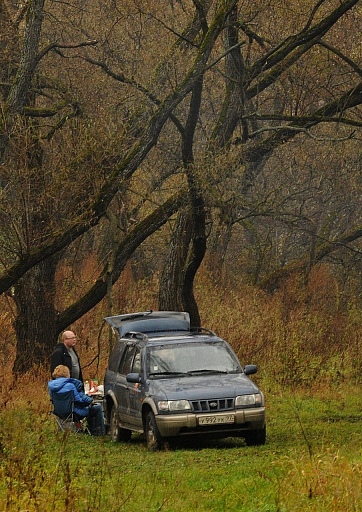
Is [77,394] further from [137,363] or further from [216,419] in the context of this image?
[216,419]

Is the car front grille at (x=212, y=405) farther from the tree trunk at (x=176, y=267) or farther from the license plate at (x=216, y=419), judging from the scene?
the tree trunk at (x=176, y=267)

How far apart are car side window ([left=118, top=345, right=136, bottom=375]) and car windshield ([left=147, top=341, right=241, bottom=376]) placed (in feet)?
2.07

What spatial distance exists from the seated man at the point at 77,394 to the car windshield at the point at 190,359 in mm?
1351

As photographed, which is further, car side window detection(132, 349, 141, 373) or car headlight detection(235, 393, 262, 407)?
car side window detection(132, 349, 141, 373)

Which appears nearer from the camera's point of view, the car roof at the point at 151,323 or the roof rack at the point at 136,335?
the roof rack at the point at 136,335

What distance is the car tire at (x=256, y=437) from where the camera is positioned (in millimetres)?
15477

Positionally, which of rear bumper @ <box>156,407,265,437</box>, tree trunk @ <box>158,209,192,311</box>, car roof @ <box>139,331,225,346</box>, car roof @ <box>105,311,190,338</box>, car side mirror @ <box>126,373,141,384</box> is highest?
tree trunk @ <box>158,209,192,311</box>

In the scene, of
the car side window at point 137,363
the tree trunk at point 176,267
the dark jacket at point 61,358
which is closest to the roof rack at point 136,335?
the car side window at point 137,363

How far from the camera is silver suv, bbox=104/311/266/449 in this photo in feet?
49.5

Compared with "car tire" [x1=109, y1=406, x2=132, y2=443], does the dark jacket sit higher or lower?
higher

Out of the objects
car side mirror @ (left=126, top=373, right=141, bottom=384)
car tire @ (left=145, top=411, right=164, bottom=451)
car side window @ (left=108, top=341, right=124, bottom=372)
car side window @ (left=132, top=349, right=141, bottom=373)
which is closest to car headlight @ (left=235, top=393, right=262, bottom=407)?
car tire @ (left=145, top=411, right=164, bottom=451)

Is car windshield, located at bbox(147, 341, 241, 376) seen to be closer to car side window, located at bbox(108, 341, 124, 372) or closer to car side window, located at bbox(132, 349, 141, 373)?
car side window, located at bbox(132, 349, 141, 373)

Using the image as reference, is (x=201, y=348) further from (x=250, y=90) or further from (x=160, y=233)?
(x=160, y=233)

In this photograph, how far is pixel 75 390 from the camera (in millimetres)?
17016
